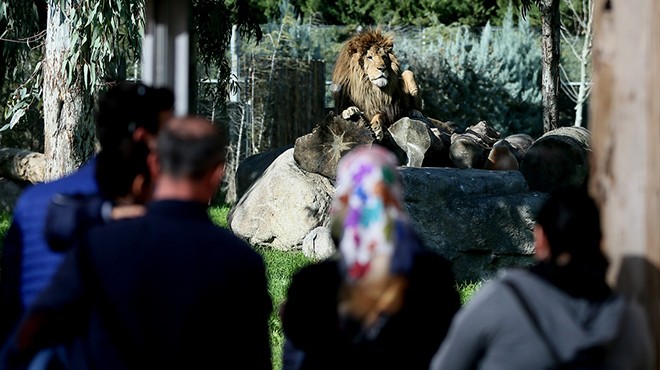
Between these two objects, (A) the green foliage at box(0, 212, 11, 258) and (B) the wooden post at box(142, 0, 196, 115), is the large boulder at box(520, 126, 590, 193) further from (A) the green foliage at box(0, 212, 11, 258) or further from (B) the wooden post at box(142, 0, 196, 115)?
(B) the wooden post at box(142, 0, 196, 115)

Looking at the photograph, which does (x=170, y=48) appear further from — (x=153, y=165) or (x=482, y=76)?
(x=482, y=76)

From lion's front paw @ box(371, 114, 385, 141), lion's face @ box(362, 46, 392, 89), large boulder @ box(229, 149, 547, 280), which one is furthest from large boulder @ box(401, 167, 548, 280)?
lion's face @ box(362, 46, 392, 89)

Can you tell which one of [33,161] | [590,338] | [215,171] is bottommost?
[33,161]

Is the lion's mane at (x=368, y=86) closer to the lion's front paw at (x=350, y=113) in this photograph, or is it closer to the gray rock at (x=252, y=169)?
the lion's front paw at (x=350, y=113)

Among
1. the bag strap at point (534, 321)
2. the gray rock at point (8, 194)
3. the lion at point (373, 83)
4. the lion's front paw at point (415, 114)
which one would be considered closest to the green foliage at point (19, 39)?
the gray rock at point (8, 194)

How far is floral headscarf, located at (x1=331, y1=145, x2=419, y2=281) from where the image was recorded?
337 centimetres

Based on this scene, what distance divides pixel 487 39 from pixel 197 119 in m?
18.6

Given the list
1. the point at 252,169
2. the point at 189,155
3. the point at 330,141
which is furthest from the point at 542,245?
the point at 252,169

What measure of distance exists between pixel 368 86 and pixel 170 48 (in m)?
7.20

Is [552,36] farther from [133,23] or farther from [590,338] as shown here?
[590,338]

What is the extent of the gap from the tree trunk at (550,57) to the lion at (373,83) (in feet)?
7.61

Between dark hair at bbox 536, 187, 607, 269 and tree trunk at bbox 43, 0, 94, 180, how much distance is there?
6.65 m

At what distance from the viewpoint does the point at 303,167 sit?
11.0m

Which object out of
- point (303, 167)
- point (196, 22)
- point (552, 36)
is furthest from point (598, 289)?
point (552, 36)
